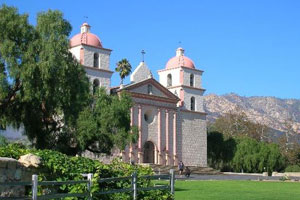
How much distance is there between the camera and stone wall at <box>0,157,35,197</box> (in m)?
9.48

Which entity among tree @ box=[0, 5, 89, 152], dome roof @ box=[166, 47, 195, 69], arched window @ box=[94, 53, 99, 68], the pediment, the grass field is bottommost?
the grass field

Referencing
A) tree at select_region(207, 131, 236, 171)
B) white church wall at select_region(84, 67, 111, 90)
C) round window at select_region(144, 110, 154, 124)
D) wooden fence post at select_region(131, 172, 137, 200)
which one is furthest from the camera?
tree at select_region(207, 131, 236, 171)

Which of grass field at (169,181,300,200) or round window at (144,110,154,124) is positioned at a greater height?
round window at (144,110,154,124)

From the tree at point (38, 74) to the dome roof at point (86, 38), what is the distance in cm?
1940

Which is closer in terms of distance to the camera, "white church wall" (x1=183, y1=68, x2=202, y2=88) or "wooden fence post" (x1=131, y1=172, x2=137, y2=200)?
"wooden fence post" (x1=131, y1=172, x2=137, y2=200)

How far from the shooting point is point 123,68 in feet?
189

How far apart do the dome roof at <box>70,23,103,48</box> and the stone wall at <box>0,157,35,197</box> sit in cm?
3978

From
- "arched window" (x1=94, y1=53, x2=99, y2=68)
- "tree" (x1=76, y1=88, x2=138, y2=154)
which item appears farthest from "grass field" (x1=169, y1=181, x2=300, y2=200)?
"arched window" (x1=94, y1=53, x2=99, y2=68)

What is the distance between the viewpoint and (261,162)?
203 ft

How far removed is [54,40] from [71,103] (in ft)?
13.1

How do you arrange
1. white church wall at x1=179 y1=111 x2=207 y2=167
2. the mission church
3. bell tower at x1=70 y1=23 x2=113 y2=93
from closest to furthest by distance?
1. bell tower at x1=70 y1=23 x2=113 y2=93
2. the mission church
3. white church wall at x1=179 y1=111 x2=207 y2=167

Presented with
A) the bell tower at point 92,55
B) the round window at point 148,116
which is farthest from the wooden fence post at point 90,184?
the round window at point 148,116

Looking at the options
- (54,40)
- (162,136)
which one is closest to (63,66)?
(54,40)

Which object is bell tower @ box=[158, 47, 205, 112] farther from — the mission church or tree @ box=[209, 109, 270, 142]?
tree @ box=[209, 109, 270, 142]
